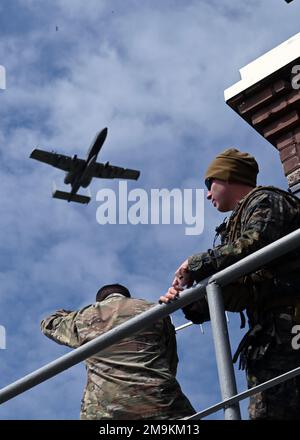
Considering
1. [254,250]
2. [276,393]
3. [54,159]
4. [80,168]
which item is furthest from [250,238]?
[54,159]

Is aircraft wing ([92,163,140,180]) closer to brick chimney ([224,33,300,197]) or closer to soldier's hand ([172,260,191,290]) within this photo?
brick chimney ([224,33,300,197])

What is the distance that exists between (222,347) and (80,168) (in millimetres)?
38982

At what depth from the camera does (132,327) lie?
387cm

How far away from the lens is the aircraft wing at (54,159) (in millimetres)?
41969

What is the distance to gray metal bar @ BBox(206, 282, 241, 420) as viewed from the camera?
11.1ft

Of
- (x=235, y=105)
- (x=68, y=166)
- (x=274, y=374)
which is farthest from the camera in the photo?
(x=68, y=166)

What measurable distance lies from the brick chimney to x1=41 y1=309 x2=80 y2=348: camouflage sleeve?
4.39 metres

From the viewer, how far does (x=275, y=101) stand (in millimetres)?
9094

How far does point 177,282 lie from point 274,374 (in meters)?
0.52

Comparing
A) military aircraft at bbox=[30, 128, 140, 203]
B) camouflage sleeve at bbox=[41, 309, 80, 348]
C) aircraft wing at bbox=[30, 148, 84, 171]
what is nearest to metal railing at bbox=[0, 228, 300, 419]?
camouflage sleeve at bbox=[41, 309, 80, 348]

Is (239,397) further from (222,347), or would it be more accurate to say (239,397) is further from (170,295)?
(170,295)
